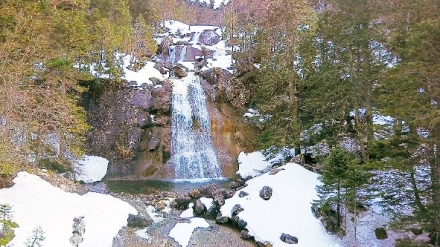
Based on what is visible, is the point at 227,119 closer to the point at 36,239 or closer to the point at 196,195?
the point at 196,195

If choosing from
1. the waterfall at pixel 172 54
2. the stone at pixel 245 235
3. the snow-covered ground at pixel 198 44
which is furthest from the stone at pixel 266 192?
the waterfall at pixel 172 54

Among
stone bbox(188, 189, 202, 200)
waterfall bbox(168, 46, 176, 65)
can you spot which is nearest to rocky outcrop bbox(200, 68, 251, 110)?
waterfall bbox(168, 46, 176, 65)

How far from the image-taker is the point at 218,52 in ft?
130

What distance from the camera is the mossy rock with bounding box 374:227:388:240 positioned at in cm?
1258

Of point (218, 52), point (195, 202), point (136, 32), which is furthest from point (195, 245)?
point (218, 52)

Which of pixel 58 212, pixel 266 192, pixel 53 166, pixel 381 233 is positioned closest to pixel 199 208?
pixel 266 192

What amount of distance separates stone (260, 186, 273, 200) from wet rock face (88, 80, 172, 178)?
35.3 ft

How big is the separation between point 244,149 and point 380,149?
15.0 metres

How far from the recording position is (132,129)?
2617 centimetres

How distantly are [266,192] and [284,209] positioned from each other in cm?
133

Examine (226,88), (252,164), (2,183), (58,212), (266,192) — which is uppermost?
(226,88)

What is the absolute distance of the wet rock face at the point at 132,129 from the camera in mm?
24922

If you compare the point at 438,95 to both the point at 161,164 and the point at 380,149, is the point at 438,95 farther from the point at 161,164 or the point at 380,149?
the point at 161,164

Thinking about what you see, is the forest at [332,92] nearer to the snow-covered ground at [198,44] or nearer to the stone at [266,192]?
the stone at [266,192]
